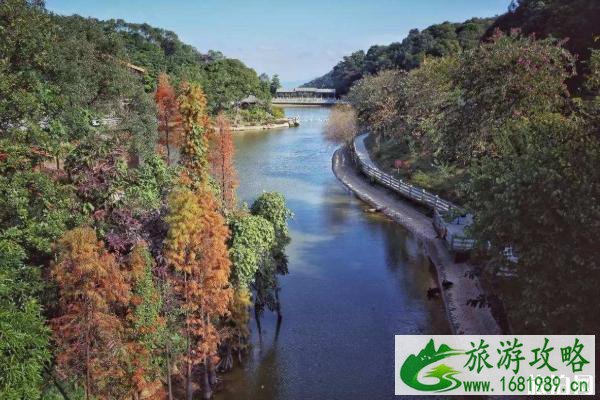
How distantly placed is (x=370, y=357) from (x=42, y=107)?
546 inches

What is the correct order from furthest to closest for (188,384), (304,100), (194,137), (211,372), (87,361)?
1. (304,100)
2. (194,137)
3. (211,372)
4. (188,384)
5. (87,361)

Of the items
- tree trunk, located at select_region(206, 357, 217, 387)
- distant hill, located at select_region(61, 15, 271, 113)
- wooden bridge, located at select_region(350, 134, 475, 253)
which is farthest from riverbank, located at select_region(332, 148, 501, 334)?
distant hill, located at select_region(61, 15, 271, 113)

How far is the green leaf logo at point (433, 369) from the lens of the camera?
14859 mm

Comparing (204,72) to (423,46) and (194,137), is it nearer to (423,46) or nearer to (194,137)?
(423,46)

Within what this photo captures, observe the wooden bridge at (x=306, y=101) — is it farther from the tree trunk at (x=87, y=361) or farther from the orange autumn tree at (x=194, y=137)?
the tree trunk at (x=87, y=361)

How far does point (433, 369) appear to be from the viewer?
1495 centimetres

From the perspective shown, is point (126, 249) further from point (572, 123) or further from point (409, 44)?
point (409, 44)

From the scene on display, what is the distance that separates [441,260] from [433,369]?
12775 millimetres

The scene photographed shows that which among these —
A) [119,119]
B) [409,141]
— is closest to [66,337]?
[119,119]

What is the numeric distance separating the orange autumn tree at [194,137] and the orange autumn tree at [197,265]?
5.94 metres

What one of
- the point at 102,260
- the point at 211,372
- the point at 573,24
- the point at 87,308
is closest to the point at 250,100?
the point at 573,24

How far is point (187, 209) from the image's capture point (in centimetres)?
1486

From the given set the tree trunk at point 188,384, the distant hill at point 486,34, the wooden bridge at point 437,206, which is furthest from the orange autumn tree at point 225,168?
the distant hill at point 486,34

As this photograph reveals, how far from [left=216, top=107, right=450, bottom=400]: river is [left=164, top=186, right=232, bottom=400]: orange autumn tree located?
2424 millimetres
